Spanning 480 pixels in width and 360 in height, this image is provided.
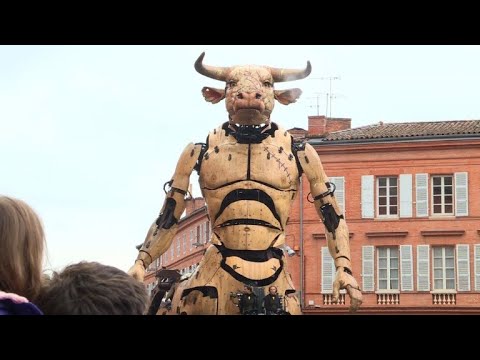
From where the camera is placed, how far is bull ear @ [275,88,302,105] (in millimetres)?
11453

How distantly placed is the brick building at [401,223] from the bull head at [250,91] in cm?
3475

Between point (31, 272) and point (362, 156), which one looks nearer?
point (31, 272)

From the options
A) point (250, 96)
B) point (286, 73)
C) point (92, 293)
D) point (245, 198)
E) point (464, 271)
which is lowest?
point (92, 293)

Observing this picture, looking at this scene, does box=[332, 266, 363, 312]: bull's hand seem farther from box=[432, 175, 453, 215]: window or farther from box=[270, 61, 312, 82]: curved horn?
box=[432, 175, 453, 215]: window

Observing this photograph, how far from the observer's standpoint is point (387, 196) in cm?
4834

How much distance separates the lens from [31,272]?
411 cm

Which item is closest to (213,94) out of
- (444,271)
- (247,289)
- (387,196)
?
(247,289)

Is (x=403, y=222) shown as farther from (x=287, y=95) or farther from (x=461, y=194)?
(x=287, y=95)

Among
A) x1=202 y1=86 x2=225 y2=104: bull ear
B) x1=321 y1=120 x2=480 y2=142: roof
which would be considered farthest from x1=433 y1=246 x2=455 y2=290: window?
x1=202 y1=86 x2=225 y2=104: bull ear

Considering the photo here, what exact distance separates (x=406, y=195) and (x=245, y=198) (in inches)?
1468

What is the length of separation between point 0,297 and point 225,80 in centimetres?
768
